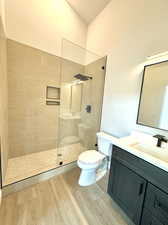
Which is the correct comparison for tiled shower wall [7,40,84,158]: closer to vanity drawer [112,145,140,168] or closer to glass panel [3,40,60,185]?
glass panel [3,40,60,185]

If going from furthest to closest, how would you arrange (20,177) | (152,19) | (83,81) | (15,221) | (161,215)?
(83,81)
(20,177)
(152,19)
(15,221)
(161,215)

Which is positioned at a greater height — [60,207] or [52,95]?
[52,95]

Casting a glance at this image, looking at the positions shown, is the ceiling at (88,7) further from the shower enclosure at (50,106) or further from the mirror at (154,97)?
the mirror at (154,97)

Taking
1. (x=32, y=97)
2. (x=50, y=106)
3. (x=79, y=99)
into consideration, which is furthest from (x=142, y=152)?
(x=32, y=97)

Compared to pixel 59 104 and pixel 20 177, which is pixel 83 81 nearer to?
pixel 59 104

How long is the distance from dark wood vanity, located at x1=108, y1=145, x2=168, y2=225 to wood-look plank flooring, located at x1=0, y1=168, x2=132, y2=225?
0.78ft

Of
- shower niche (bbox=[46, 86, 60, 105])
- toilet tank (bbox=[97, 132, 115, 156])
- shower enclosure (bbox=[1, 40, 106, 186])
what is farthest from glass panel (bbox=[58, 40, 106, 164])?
toilet tank (bbox=[97, 132, 115, 156])

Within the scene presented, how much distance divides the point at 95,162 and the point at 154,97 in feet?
4.13

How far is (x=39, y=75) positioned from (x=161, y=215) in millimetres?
2567

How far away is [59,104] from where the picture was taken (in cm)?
251

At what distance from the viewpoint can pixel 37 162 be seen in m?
2.04

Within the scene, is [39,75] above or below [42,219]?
above

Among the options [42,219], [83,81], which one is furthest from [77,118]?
[42,219]

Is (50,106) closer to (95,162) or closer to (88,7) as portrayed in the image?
(95,162)
